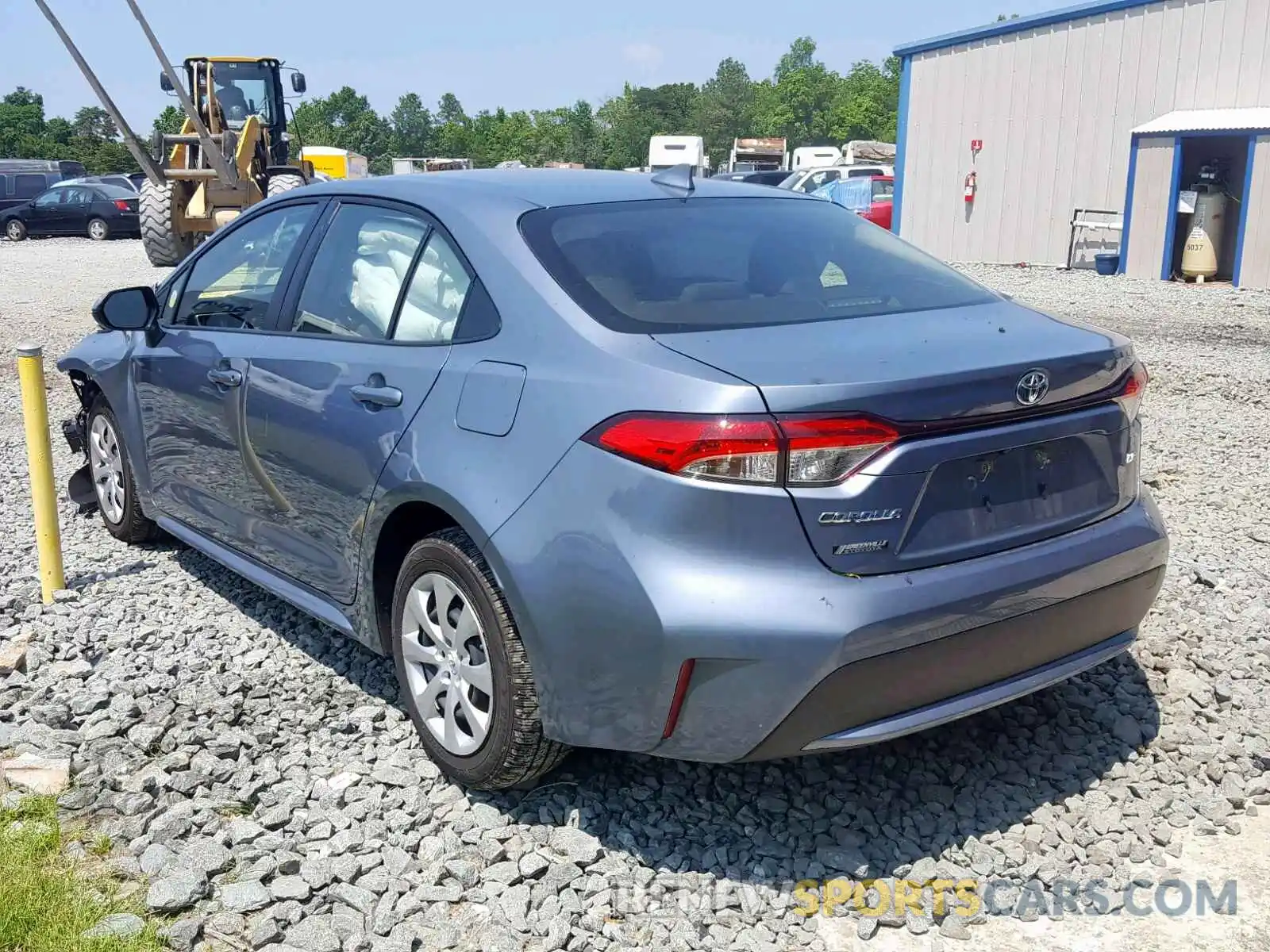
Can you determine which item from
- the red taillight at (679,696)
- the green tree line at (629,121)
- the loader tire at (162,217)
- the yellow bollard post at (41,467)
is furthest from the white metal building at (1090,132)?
the green tree line at (629,121)

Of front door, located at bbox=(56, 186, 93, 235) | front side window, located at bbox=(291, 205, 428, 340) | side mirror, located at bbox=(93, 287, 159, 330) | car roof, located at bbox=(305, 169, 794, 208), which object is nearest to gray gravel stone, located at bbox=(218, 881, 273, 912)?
front side window, located at bbox=(291, 205, 428, 340)

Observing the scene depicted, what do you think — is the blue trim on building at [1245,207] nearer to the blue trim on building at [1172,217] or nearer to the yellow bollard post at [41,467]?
the blue trim on building at [1172,217]

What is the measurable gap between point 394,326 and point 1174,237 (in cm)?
1829

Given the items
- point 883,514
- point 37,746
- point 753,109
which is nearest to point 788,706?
point 883,514

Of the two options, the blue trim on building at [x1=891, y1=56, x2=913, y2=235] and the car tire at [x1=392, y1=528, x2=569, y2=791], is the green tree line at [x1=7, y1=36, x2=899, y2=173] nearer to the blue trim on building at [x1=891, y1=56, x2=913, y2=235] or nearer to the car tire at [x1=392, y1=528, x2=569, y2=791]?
the blue trim on building at [x1=891, y1=56, x2=913, y2=235]

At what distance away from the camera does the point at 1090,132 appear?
20875 millimetres

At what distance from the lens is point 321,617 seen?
390cm

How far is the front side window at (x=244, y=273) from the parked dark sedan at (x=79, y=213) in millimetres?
29174

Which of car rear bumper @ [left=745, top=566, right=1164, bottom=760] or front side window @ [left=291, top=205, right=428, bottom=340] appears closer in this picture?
car rear bumper @ [left=745, top=566, right=1164, bottom=760]

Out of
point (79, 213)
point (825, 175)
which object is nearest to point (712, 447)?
point (825, 175)

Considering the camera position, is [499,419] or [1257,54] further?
[1257,54]

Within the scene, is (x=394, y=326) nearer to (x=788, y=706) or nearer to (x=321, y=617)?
(x=321, y=617)

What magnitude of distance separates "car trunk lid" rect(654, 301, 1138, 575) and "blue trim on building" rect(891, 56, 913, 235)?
2192 cm

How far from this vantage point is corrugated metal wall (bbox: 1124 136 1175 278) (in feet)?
62.1
